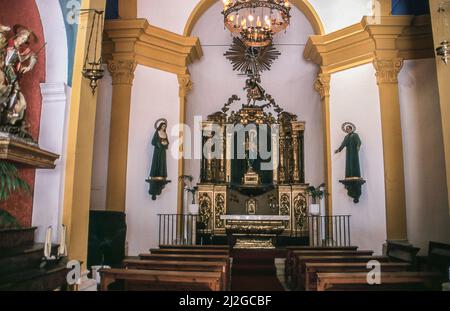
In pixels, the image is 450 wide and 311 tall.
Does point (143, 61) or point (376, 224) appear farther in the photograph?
point (143, 61)

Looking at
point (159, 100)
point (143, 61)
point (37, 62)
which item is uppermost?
point (143, 61)

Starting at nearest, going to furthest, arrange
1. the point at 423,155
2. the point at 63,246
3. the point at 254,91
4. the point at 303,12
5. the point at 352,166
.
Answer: the point at 63,246, the point at 423,155, the point at 352,166, the point at 254,91, the point at 303,12

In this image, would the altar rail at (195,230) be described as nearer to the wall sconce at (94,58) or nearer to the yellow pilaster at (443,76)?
the yellow pilaster at (443,76)

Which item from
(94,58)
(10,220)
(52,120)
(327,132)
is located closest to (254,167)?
(327,132)

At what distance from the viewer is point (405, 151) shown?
319 inches

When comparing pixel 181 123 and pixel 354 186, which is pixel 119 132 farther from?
pixel 354 186

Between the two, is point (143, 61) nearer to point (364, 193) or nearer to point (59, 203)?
point (59, 203)

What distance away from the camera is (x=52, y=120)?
4.81m

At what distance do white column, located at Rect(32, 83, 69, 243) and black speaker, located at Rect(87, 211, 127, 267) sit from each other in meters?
1.62

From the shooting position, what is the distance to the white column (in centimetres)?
465

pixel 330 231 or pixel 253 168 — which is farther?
pixel 253 168

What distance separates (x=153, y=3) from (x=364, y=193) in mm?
6425

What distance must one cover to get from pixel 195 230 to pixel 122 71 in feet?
12.6
